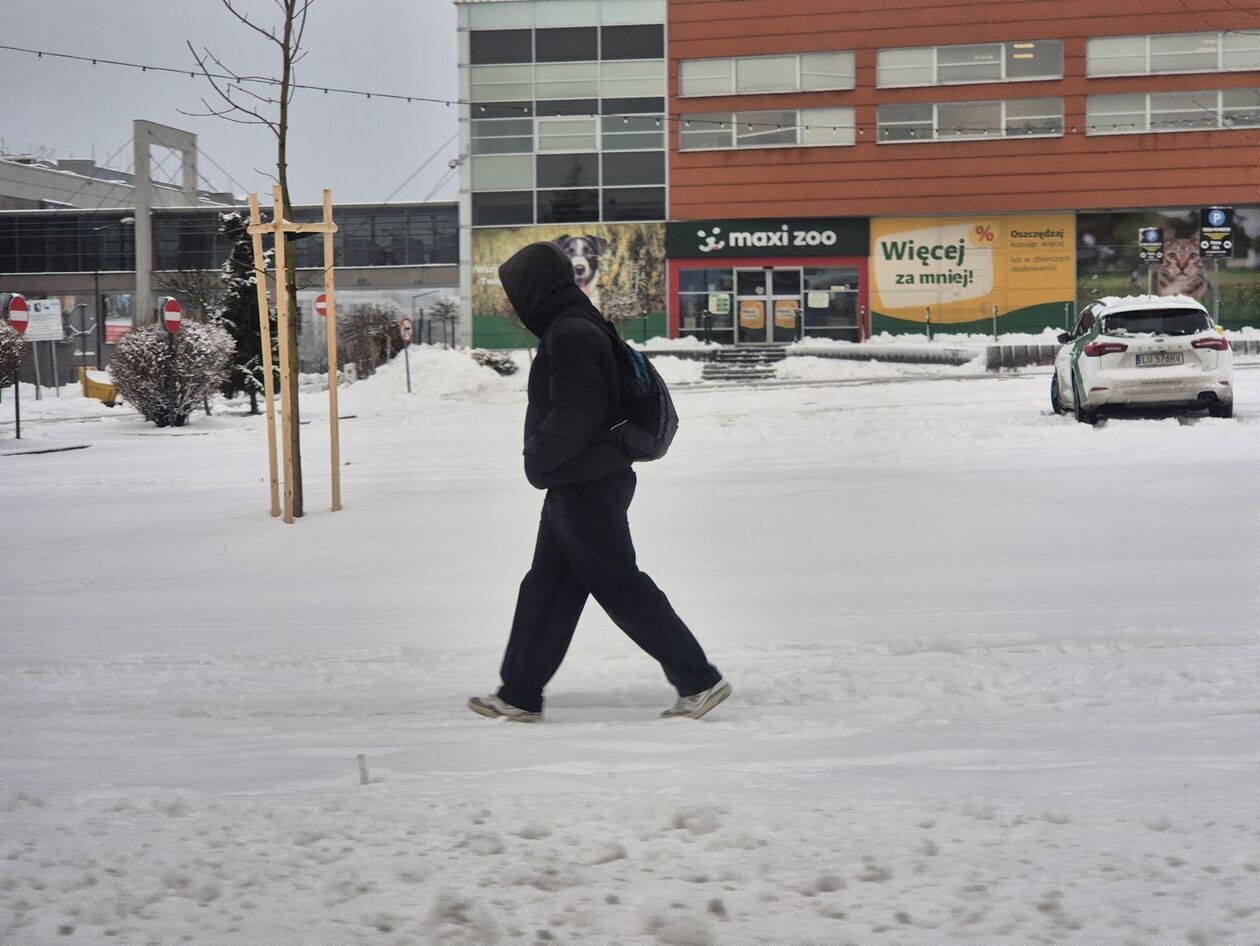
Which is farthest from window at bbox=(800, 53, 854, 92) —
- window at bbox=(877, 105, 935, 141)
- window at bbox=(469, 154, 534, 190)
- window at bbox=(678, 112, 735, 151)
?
window at bbox=(469, 154, 534, 190)

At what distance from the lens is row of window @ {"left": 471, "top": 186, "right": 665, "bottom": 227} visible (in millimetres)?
43844

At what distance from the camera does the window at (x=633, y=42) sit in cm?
4362

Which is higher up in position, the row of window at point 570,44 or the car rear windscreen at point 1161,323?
the row of window at point 570,44

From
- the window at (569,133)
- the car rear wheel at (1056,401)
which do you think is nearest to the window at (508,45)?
the window at (569,133)

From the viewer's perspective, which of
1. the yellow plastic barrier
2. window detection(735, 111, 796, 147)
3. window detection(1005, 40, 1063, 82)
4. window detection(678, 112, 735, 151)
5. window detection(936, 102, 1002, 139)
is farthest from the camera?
window detection(678, 112, 735, 151)

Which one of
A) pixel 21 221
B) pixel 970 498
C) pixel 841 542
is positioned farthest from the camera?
pixel 21 221

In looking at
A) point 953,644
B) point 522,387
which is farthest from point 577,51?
point 953,644

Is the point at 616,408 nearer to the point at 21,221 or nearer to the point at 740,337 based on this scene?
the point at 740,337

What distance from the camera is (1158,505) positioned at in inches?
397

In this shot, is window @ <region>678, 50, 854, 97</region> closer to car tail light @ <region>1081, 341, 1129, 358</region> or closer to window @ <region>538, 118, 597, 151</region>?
window @ <region>538, 118, 597, 151</region>

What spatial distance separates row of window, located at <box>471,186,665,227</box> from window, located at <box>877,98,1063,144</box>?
7.26m

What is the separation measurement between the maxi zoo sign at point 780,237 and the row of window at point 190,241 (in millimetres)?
16740

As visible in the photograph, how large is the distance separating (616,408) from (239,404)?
31847 millimetres

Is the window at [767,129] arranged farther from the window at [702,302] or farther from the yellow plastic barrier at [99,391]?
the yellow plastic barrier at [99,391]
